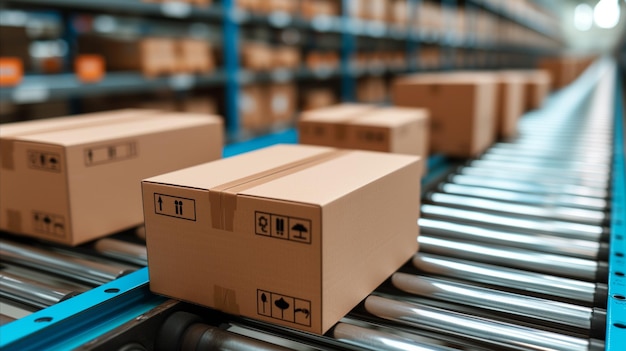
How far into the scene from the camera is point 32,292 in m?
1.15

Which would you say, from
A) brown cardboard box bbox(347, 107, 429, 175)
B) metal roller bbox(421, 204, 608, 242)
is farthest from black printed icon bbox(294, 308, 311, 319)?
brown cardboard box bbox(347, 107, 429, 175)

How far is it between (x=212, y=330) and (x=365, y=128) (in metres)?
1.07

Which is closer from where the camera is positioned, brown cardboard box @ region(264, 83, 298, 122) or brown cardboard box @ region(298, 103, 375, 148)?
brown cardboard box @ region(298, 103, 375, 148)

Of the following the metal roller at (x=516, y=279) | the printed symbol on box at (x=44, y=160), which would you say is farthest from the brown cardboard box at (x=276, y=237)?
the printed symbol on box at (x=44, y=160)

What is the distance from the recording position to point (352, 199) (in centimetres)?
98

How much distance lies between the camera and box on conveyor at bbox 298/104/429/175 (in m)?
1.89

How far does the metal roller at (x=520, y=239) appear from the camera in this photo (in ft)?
4.67

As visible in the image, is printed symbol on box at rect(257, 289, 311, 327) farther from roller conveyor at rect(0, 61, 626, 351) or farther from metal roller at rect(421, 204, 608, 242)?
metal roller at rect(421, 204, 608, 242)

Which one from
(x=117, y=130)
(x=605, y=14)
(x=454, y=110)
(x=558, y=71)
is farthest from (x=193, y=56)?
(x=605, y=14)

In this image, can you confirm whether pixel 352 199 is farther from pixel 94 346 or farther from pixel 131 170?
pixel 131 170

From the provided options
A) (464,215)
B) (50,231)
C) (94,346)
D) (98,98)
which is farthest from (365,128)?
(98,98)

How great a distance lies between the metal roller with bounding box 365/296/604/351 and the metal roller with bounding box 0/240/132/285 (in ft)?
1.87

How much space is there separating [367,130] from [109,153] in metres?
0.85

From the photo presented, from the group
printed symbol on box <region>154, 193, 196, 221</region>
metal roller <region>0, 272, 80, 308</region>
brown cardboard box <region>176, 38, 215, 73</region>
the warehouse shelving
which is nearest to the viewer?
printed symbol on box <region>154, 193, 196, 221</region>
